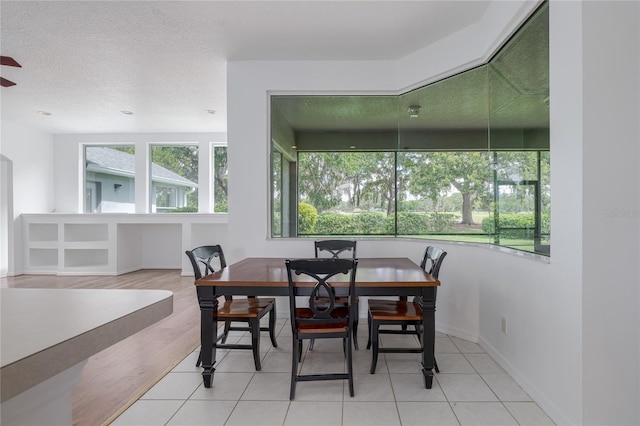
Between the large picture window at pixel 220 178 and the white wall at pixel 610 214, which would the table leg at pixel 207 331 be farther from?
the large picture window at pixel 220 178

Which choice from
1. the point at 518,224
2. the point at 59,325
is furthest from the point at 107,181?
the point at 59,325

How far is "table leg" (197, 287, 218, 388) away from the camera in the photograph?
93.5 inches

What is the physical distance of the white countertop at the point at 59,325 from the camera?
0.47 metres

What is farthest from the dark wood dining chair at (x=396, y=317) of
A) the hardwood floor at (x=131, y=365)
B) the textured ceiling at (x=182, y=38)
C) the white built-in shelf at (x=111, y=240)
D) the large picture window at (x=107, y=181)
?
the large picture window at (x=107, y=181)

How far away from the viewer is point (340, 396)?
2240mm

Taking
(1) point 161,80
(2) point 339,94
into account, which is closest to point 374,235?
(2) point 339,94

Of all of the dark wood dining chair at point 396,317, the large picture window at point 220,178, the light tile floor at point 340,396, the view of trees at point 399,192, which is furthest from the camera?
the large picture window at point 220,178

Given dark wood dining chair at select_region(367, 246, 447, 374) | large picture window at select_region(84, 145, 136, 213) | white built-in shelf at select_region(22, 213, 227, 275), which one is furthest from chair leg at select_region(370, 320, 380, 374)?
large picture window at select_region(84, 145, 136, 213)

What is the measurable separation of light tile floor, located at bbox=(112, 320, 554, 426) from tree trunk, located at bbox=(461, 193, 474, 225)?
1.27 m

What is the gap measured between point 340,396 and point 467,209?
2278 mm

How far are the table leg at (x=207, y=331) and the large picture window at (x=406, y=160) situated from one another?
168 centimetres

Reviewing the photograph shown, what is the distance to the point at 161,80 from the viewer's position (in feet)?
14.3

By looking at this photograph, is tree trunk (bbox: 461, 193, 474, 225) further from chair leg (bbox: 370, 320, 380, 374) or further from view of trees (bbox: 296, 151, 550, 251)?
chair leg (bbox: 370, 320, 380, 374)

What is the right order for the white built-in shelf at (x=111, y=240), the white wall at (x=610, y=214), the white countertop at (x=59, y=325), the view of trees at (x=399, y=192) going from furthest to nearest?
the white built-in shelf at (x=111, y=240), the view of trees at (x=399, y=192), the white wall at (x=610, y=214), the white countertop at (x=59, y=325)
